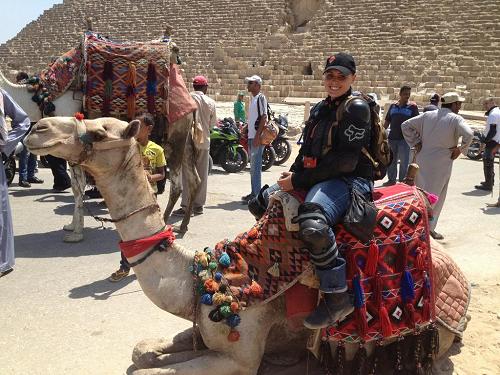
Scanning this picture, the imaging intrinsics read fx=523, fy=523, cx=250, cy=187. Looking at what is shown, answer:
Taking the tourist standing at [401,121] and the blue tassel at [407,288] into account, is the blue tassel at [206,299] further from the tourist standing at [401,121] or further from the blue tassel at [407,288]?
the tourist standing at [401,121]

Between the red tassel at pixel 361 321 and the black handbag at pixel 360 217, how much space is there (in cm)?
40

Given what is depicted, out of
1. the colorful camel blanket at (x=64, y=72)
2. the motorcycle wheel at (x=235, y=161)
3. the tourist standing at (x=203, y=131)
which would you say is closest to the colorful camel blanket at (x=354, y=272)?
the colorful camel blanket at (x=64, y=72)

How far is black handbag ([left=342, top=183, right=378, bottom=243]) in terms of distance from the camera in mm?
2865

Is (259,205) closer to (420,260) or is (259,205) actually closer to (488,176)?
(420,260)

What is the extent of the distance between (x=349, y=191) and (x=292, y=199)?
0.33 m

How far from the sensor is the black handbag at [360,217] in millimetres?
2865

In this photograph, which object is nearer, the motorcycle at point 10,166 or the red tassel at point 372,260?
the red tassel at point 372,260

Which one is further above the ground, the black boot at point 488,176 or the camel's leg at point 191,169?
the camel's leg at point 191,169

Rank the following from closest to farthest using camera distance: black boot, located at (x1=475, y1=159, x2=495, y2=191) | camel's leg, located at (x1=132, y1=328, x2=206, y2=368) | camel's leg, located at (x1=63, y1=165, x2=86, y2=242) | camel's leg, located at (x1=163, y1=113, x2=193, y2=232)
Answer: camel's leg, located at (x1=132, y1=328, x2=206, y2=368)
camel's leg, located at (x1=63, y1=165, x2=86, y2=242)
camel's leg, located at (x1=163, y1=113, x2=193, y2=232)
black boot, located at (x1=475, y1=159, x2=495, y2=191)

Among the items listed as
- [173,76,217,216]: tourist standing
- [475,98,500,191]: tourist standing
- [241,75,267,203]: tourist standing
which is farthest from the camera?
[475,98,500,191]: tourist standing

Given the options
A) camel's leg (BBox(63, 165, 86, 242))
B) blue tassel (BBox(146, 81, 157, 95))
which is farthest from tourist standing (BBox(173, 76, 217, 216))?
camel's leg (BBox(63, 165, 86, 242))

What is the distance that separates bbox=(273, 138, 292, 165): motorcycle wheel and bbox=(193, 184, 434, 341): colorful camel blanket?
1025 cm

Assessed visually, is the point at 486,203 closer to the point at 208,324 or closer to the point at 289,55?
the point at 208,324

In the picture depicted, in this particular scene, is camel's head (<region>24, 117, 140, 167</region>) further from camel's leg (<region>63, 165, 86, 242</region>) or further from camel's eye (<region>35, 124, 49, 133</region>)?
camel's leg (<region>63, 165, 86, 242</region>)
